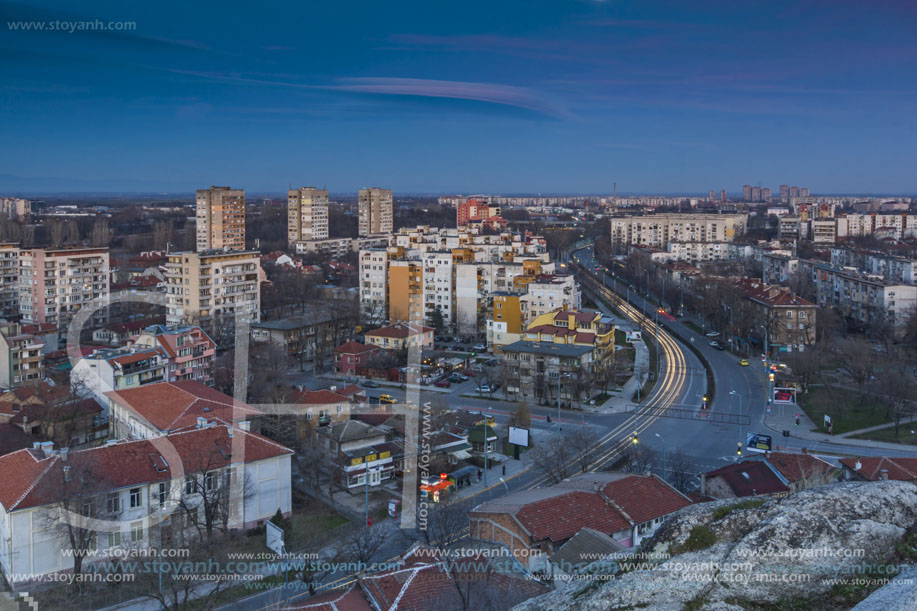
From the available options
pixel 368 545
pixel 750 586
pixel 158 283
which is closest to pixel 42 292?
pixel 158 283

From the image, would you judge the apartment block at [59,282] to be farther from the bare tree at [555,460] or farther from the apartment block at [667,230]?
the apartment block at [667,230]

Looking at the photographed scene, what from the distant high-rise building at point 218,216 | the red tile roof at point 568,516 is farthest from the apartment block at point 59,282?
the red tile roof at point 568,516

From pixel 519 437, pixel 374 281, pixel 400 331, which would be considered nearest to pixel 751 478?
pixel 519 437

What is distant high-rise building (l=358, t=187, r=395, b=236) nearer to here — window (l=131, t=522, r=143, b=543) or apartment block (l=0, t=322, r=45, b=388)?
apartment block (l=0, t=322, r=45, b=388)

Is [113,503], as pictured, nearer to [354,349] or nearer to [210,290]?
[354,349]

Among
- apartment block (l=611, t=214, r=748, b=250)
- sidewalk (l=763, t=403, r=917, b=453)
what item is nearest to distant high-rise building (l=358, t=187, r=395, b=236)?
apartment block (l=611, t=214, r=748, b=250)

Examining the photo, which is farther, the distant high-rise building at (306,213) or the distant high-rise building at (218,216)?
the distant high-rise building at (306,213)

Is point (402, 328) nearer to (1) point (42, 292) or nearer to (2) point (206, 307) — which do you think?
(2) point (206, 307)
